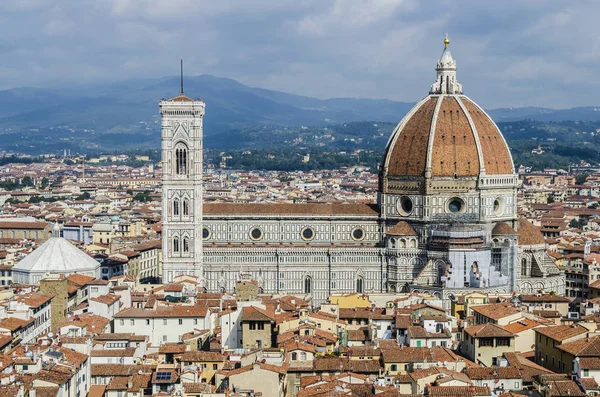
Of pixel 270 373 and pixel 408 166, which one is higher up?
pixel 408 166

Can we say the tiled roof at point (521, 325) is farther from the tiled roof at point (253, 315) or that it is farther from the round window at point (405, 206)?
the round window at point (405, 206)

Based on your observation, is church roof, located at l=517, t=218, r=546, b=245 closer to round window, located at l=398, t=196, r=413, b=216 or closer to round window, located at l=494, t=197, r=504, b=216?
round window, located at l=494, t=197, r=504, b=216

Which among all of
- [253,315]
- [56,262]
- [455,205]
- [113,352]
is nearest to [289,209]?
[455,205]

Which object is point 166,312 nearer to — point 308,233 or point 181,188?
point 181,188

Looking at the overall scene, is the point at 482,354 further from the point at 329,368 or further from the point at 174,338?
the point at 174,338

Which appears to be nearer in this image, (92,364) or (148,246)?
(92,364)

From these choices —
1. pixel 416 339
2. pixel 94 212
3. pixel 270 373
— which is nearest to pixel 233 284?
pixel 416 339

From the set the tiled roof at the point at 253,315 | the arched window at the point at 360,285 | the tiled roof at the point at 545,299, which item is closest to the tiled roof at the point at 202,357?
the tiled roof at the point at 253,315
